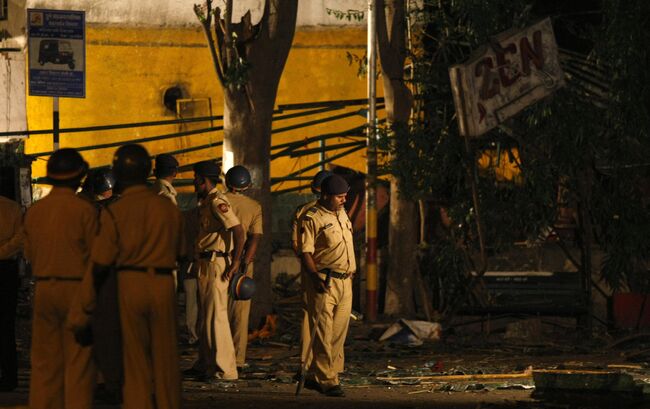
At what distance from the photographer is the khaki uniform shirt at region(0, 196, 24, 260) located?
13719mm

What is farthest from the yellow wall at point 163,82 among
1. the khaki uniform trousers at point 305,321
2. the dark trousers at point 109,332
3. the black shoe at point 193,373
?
the dark trousers at point 109,332

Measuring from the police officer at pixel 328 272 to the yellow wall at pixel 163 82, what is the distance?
50.7ft

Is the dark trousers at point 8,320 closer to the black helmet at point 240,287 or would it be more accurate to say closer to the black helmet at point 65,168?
the black helmet at point 240,287

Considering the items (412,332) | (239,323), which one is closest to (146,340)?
(239,323)

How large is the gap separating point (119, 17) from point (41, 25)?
10036 millimetres

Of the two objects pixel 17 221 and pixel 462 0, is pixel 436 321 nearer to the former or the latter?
pixel 462 0

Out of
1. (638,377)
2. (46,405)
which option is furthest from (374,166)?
(46,405)

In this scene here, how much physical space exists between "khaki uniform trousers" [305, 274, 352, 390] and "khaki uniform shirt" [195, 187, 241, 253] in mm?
998

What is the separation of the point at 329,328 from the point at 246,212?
5.94ft

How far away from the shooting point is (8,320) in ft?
47.0

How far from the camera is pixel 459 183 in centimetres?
2089

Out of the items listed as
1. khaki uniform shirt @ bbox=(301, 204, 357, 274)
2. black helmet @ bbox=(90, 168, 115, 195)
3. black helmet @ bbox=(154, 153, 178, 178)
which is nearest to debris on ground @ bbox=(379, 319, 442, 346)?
khaki uniform shirt @ bbox=(301, 204, 357, 274)

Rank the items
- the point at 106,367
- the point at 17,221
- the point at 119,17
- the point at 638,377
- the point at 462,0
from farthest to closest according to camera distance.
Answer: the point at 119,17
the point at 462,0
the point at 638,377
the point at 17,221
the point at 106,367

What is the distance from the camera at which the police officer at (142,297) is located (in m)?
9.92
